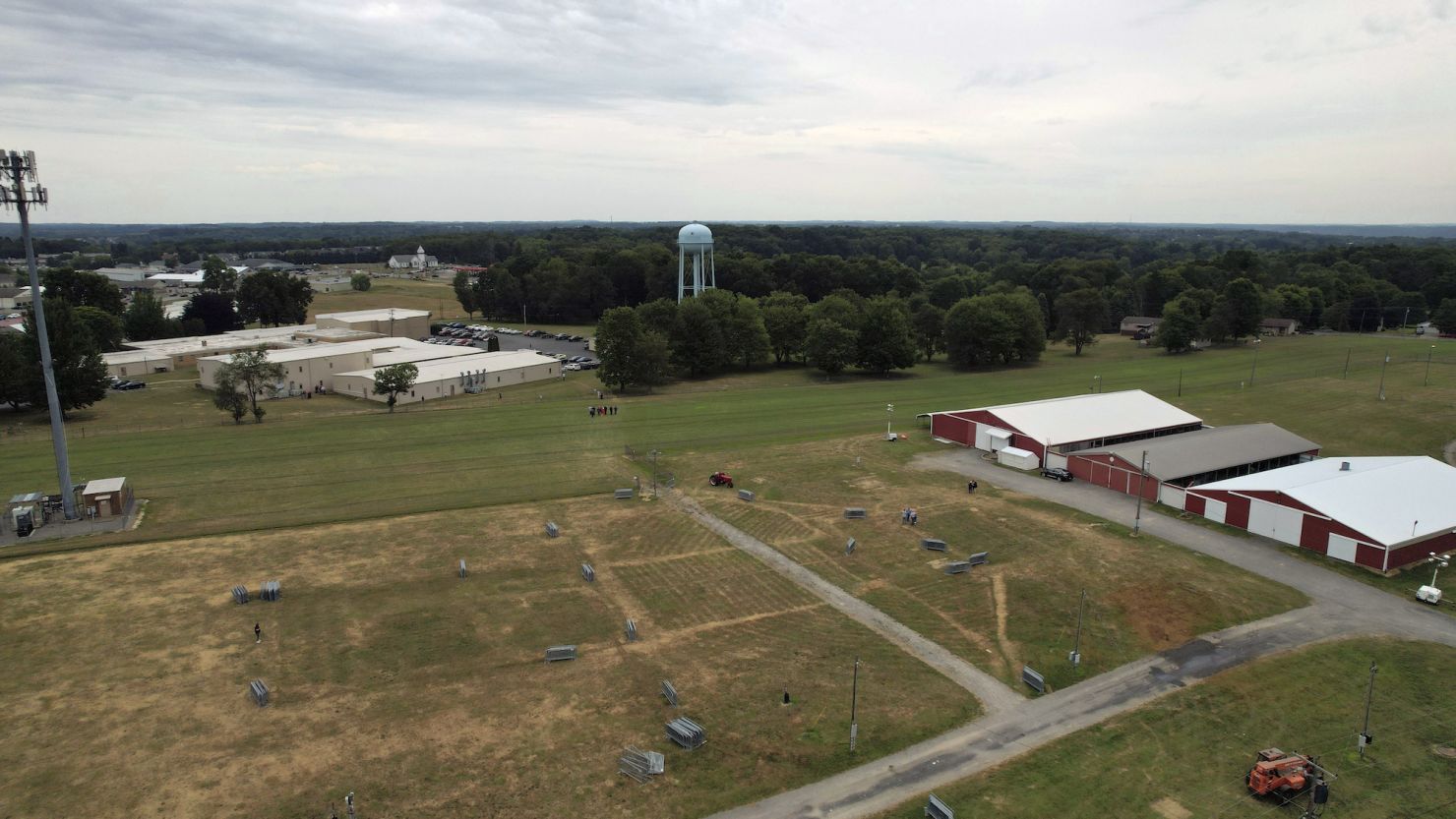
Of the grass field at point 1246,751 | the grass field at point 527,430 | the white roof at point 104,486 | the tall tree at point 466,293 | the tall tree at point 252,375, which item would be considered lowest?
the grass field at point 1246,751

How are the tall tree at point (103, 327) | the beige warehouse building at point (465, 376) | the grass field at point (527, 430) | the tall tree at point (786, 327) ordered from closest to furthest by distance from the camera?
1. the grass field at point (527, 430)
2. the beige warehouse building at point (465, 376)
3. the tall tree at point (103, 327)
4. the tall tree at point (786, 327)

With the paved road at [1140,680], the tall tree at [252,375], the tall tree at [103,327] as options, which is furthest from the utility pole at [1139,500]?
the tall tree at [103,327]

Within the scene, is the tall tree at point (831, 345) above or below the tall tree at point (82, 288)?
below

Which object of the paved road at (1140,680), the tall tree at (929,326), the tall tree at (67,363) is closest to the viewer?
the paved road at (1140,680)

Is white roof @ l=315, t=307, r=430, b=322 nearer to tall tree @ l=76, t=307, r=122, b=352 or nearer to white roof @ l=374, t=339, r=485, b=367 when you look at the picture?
white roof @ l=374, t=339, r=485, b=367

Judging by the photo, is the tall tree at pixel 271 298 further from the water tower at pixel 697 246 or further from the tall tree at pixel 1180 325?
the tall tree at pixel 1180 325

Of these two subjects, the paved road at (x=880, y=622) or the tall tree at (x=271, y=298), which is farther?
the tall tree at (x=271, y=298)
